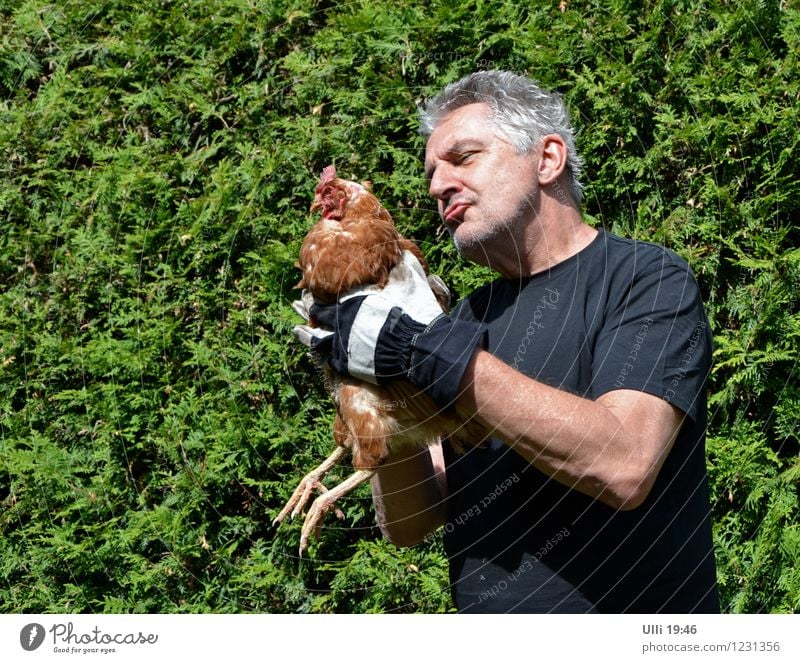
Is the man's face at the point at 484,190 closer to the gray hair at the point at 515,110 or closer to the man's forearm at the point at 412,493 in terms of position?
the gray hair at the point at 515,110

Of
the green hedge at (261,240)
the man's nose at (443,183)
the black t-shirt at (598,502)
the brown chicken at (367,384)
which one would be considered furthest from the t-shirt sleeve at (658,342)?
the green hedge at (261,240)

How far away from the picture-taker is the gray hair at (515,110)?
2.27 metres

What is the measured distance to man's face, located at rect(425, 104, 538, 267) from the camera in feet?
7.16

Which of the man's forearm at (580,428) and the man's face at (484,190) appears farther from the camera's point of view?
the man's face at (484,190)

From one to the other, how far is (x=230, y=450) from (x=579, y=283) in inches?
84.3

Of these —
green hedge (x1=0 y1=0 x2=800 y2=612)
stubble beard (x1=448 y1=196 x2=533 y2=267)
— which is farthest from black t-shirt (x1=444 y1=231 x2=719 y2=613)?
green hedge (x1=0 y1=0 x2=800 y2=612)

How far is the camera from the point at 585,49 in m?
3.54

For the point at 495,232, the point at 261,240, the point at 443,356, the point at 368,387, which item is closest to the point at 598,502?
the point at 443,356

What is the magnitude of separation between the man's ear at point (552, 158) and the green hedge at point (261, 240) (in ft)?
4.05

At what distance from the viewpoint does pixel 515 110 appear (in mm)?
2307

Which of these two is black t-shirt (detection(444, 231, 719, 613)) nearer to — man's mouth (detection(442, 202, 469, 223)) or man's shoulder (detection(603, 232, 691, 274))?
man's shoulder (detection(603, 232, 691, 274))

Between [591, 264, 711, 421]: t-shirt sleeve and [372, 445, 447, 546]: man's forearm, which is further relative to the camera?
[372, 445, 447, 546]: man's forearm

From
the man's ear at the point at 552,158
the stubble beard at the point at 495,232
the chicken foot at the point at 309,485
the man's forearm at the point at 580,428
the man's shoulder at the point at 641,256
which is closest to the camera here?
the man's forearm at the point at 580,428

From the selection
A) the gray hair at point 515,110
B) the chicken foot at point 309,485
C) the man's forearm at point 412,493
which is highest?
the gray hair at point 515,110
